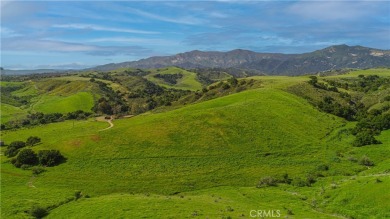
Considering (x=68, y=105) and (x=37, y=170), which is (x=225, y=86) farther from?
(x=37, y=170)

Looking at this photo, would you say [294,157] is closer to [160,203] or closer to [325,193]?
[325,193]

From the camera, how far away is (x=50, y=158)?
66.0m

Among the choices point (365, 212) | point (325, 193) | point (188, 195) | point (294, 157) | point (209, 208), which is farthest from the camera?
point (294, 157)

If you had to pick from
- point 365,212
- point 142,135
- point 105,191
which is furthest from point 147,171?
point 365,212

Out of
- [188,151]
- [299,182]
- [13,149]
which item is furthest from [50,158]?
[299,182]

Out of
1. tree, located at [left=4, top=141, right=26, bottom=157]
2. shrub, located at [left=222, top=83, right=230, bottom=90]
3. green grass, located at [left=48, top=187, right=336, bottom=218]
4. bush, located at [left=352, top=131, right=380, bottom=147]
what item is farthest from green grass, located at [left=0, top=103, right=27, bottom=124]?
bush, located at [left=352, top=131, right=380, bottom=147]

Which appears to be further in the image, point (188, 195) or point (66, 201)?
point (188, 195)

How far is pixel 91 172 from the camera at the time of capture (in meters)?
63.4

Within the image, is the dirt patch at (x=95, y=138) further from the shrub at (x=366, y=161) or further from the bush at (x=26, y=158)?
the shrub at (x=366, y=161)

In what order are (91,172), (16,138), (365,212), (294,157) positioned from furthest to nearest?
(16,138) → (294,157) → (91,172) → (365,212)

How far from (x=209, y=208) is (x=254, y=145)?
31.0 metres

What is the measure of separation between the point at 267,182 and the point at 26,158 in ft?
145

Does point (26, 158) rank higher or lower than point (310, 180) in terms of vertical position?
higher

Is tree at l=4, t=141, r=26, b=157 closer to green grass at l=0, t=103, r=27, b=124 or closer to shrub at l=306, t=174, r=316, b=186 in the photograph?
shrub at l=306, t=174, r=316, b=186
